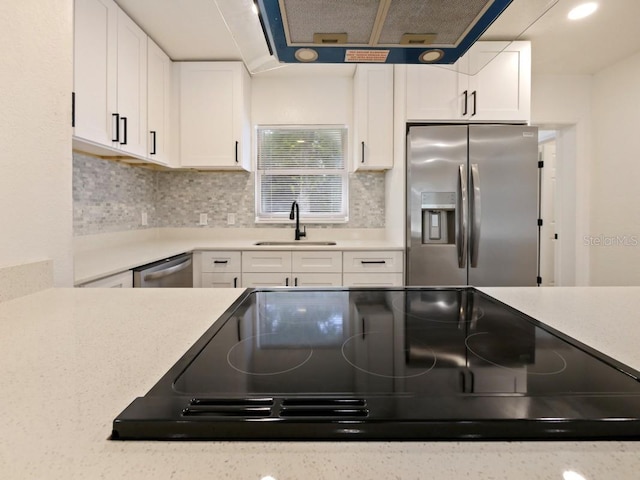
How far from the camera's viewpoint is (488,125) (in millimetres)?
2641

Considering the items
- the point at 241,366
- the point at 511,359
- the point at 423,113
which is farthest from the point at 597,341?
the point at 423,113

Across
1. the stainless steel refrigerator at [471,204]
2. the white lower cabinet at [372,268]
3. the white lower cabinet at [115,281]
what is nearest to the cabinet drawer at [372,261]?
the white lower cabinet at [372,268]

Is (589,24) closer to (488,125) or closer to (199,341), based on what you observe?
(488,125)

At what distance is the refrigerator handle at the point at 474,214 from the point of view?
2.52 metres

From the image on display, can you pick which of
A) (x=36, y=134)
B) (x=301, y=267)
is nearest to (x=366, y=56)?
(x=36, y=134)

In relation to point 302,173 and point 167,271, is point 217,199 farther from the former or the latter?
point 167,271

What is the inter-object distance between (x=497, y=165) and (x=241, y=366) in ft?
8.53

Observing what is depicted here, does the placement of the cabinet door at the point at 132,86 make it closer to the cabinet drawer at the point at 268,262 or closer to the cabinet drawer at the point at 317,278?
the cabinet drawer at the point at 268,262

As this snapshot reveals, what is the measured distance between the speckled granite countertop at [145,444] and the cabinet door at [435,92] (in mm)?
2301

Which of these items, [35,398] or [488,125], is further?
[488,125]

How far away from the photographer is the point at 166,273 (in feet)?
7.38

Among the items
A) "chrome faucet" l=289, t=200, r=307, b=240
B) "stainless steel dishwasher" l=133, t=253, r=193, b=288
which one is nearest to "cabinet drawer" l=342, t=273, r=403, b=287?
"chrome faucet" l=289, t=200, r=307, b=240

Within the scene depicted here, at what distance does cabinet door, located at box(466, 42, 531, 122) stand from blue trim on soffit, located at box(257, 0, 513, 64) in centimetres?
168

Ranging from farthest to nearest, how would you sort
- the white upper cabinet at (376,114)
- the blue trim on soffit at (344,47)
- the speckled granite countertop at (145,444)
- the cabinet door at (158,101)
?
the white upper cabinet at (376,114)
the cabinet door at (158,101)
the blue trim on soffit at (344,47)
the speckled granite countertop at (145,444)
